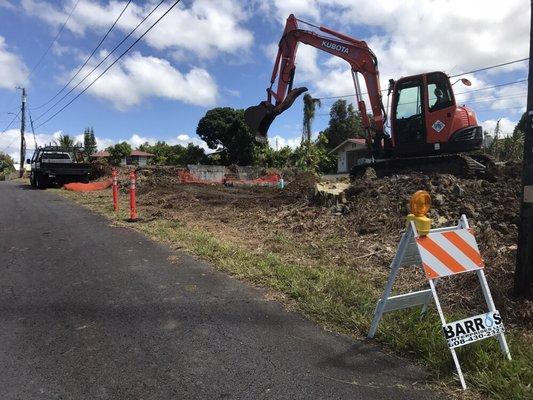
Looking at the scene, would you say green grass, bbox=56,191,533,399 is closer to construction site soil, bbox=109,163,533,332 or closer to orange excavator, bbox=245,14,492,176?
construction site soil, bbox=109,163,533,332

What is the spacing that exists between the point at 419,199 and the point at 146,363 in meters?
2.69

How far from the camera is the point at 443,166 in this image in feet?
47.9

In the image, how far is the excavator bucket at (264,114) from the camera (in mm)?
15078

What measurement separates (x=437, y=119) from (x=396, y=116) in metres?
1.25

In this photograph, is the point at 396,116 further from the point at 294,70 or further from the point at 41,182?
the point at 41,182

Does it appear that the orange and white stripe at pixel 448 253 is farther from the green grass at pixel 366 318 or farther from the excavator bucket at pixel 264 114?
the excavator bucket at pixel 264 114

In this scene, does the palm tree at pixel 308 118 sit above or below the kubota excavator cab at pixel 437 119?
above

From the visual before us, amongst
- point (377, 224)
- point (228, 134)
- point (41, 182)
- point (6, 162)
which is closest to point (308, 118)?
point (228, 134)

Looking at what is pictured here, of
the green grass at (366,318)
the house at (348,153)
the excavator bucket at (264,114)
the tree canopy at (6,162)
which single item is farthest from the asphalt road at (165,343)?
the tree canopy at (6,162)

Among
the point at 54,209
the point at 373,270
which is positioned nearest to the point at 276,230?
the point at 373,270

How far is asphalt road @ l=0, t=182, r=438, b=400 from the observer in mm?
3754

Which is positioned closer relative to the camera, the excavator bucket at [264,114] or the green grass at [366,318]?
the green grass at [366,318]

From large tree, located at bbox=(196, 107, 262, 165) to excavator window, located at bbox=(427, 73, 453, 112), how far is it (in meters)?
39.7

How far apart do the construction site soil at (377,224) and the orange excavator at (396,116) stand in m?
1.45
